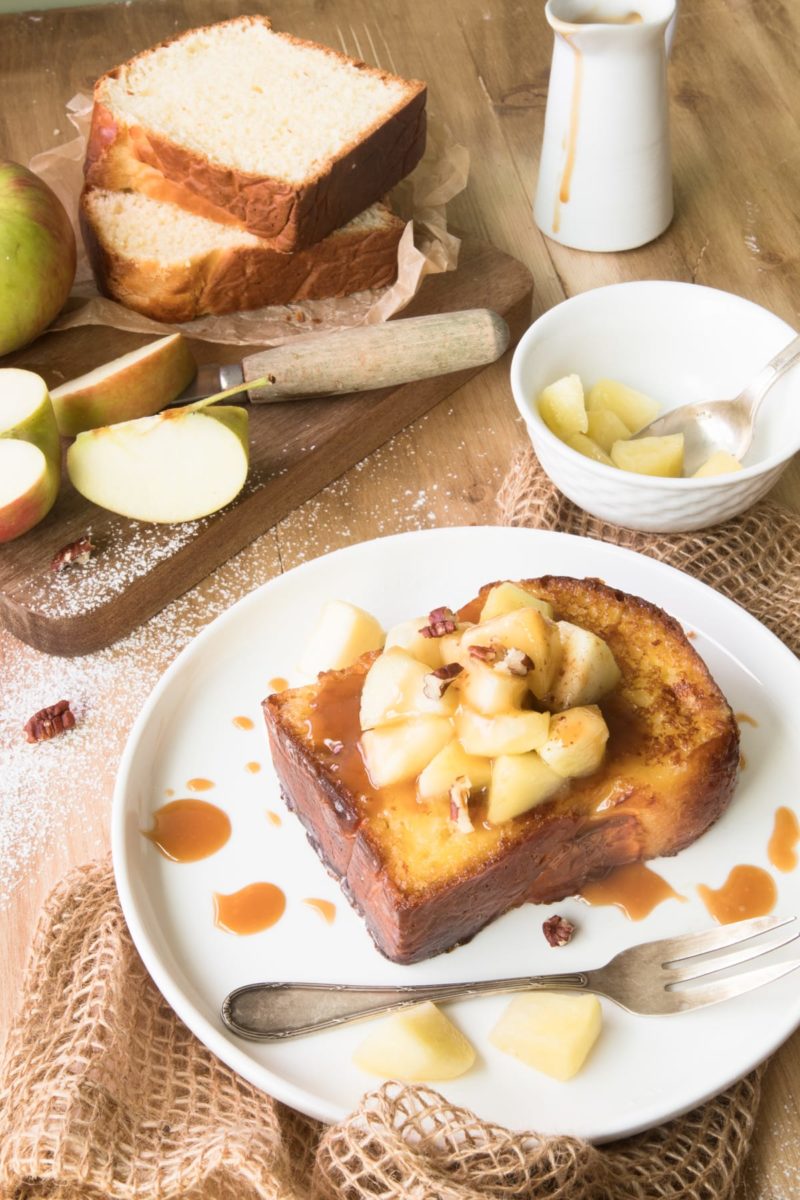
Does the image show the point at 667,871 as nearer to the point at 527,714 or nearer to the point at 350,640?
the point at 527,714

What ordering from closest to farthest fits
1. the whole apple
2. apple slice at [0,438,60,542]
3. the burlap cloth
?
the burlap cloth
apple slice at [0,438,60,542]
the whole apple

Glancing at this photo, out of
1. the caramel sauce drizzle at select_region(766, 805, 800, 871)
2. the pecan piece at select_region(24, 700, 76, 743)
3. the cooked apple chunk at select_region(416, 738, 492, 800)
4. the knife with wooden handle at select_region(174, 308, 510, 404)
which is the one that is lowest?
the pecan piece at select_region(24, 700, 76, 743)

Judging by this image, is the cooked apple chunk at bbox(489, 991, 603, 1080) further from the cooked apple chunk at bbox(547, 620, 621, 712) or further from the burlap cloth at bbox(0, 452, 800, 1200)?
the cooked apple chunk at bbox(547, 620, 621, 712)

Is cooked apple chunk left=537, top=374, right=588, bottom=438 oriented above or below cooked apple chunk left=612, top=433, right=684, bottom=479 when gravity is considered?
above

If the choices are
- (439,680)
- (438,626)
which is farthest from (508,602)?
(439,680)

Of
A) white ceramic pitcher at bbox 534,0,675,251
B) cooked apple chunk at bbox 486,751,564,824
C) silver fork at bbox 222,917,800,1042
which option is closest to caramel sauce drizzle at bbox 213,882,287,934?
silver fork at bbox 222,917,800,1042

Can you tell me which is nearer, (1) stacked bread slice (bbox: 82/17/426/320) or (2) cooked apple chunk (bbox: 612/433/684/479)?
(2) cooked apple chunk (bbox: 612/433/684/479)

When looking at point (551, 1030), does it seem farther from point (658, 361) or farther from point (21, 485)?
point (658, 361)
